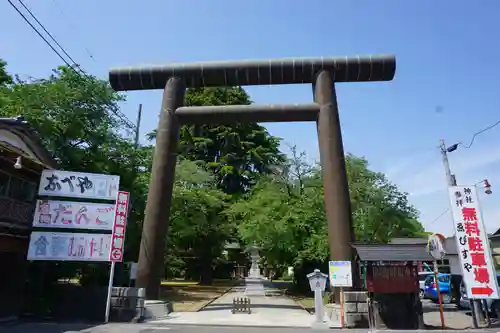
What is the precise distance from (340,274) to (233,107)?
7.83 m

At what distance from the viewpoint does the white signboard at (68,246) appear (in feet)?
41.3

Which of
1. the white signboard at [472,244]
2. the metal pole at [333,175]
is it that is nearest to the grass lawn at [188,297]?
the metal pole at [333,175]

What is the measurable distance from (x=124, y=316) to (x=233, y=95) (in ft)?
84.2

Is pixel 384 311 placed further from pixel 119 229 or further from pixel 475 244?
pixel 119 229

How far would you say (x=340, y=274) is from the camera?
12.3 m

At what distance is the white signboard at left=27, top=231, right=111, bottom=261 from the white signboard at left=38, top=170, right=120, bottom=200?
1449 mm

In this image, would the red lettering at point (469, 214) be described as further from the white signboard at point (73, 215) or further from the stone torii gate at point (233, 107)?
the white signboard at point (73, 215)

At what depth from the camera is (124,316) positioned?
42.0 ft

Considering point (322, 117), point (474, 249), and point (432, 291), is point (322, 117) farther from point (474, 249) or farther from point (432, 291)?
point (432, 291)

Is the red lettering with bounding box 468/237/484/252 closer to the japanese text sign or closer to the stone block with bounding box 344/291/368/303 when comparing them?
the stone block with bounding box 344/291/368/303

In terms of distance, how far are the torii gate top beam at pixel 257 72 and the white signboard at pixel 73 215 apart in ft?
18.8

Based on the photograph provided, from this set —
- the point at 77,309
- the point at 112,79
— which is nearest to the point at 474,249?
the point at 77,309

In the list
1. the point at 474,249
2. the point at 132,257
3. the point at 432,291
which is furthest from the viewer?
the point at 432,291

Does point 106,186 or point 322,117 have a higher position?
point 322,117
